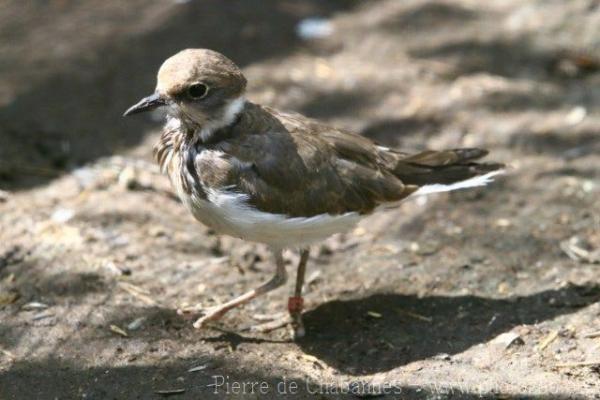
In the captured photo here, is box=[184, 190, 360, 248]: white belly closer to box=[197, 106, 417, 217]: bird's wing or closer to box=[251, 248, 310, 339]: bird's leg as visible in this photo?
box=[197, 106, 417, 217]: bird's wing

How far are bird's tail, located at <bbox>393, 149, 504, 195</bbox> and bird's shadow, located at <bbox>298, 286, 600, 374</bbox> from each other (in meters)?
0.79

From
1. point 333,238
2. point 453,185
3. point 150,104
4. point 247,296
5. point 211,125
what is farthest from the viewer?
point 333,238

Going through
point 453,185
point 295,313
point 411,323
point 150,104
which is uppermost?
point 150,104

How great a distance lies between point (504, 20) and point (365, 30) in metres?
1.57

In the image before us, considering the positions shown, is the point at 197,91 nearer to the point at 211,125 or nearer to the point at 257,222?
the point at 211,125

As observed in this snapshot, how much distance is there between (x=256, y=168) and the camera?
5418mm

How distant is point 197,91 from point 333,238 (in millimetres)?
2056

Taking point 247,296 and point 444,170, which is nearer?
point 247,296

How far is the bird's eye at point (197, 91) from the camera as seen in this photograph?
209 inches

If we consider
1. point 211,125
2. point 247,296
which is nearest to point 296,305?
point 247,296

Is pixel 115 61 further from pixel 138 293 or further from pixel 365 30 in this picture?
pixel 138 293

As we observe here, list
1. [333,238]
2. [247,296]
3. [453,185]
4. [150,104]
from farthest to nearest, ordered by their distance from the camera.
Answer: [333,238], [453,185], [247,296], [150,104]

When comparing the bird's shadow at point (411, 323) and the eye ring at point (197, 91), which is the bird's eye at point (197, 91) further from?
the bird's shadow at point (411, 323)

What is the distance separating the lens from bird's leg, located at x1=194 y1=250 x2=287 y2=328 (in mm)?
5618
